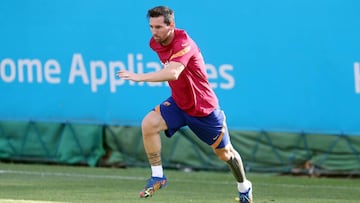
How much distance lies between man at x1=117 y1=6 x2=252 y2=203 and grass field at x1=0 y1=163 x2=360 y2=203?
51.4 inches

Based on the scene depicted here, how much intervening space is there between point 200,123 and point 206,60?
4.82 metres

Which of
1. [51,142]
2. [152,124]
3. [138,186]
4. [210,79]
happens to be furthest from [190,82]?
[51,142]

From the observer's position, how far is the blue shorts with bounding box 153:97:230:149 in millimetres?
9992

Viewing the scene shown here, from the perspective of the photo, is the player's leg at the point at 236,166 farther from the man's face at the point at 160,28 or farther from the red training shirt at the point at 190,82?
the man's face at the point at 160,28

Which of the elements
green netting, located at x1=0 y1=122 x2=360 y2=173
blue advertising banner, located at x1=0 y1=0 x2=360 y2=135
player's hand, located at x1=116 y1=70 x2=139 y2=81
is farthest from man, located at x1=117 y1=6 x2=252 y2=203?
green netting, located at x1=0 y1=122 x2=360 y2=173

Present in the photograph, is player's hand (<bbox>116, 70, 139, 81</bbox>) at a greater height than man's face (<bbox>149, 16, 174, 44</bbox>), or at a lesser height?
lesser

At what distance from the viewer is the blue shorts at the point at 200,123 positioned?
32.8 feet

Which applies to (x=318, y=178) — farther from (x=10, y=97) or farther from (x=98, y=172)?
(x=10, y=97)

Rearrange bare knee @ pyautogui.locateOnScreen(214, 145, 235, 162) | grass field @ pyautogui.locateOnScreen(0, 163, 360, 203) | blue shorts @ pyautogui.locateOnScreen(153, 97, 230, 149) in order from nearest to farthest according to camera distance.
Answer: blue shorts @ pyautogui.locateOnScreen(153, 97, 230, 149), bare knee @ pyautogui.locateOnScreen(214, 145, 235, 162), grass field @ pyautogui.locateOnScreen(0, 163, 360, 203)

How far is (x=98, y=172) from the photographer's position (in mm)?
14930

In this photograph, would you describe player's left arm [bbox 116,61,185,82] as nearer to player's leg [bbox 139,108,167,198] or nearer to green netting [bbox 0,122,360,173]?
player's leg [bbox 139,108,167,198]

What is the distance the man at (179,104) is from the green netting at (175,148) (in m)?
4.34

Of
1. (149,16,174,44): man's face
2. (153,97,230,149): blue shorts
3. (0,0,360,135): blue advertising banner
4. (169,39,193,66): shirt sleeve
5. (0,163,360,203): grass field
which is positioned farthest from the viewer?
(0,0,360,135): blue advertising banner

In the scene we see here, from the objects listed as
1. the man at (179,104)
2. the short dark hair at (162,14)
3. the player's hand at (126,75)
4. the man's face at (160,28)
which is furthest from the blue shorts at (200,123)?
the player's hand at (126,75)
